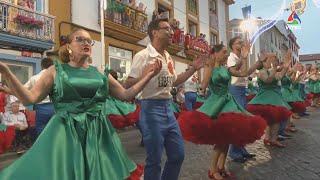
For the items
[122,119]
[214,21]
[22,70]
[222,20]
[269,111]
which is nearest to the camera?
[269,111]

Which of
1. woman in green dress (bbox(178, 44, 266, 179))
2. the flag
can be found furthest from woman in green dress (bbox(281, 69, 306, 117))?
the flag

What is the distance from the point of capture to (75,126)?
11.9 feet

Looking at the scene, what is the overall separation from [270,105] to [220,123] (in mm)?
2978

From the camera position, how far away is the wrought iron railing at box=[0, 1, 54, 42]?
1505 cm

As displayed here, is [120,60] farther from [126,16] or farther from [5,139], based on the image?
[5,139]

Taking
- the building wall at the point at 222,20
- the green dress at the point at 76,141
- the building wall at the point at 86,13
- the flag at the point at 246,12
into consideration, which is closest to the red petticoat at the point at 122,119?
the green dress at the point at 76,141

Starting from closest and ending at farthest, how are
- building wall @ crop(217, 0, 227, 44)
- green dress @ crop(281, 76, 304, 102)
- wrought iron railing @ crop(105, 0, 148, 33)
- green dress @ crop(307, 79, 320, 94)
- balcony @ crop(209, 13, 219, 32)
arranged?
green dress @ crop(281, 76, 304, 102)
wrought iron railing @ crop(105, 0, 148, 33)
green dress @ crop(307, 79, 320, 94)
balcony @ crop(209, 13, 219, 32)
building wall @ crop(217, 0, 227, 44)

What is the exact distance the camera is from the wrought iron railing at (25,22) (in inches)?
593

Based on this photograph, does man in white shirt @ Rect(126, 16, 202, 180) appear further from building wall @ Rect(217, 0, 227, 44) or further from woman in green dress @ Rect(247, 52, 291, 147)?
building wall @ Rect(217, 0, 227, 44)

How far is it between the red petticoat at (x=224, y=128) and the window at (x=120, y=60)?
14.2m

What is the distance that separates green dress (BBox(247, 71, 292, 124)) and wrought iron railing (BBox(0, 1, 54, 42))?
921cm

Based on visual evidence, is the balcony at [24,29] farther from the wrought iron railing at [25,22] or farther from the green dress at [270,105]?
the green dress at [270,105]

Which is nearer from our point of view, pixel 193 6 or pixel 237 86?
pixel 237 86

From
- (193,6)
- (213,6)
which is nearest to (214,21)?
(213,6)
